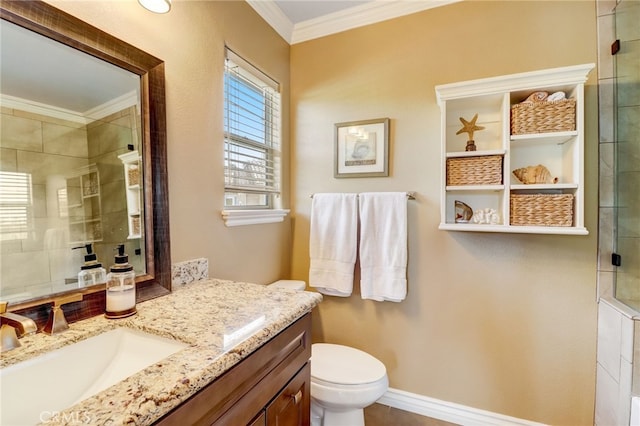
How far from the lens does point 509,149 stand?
57.1 inches

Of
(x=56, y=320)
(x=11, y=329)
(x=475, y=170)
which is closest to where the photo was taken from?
(x=11, y=329)

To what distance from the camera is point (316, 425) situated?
1.55 m

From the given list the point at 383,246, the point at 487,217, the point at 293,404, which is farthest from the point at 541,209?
the point at 293,404

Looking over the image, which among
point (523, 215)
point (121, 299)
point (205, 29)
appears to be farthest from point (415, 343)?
point (205, 29)

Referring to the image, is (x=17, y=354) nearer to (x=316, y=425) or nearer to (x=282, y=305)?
(x=282, y=305)

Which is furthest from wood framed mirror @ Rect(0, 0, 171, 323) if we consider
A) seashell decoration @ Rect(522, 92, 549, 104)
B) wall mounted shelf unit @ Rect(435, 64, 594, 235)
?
seashell decoration @ Rect(522, 92, 549, 104)

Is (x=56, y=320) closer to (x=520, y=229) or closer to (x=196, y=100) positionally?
(x=196, y=100)

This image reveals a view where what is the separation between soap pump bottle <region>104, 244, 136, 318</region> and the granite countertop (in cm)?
3

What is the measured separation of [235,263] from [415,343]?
4.00ft

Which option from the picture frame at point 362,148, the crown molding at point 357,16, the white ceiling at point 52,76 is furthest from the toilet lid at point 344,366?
the crown molding at point 357,16

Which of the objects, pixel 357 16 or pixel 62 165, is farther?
pixel 357 16

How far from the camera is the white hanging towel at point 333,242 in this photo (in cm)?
182

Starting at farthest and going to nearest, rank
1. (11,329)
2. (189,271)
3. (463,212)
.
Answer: (463,212) < (189,271) < (11,329)

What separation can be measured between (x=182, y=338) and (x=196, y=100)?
42.0 inches
